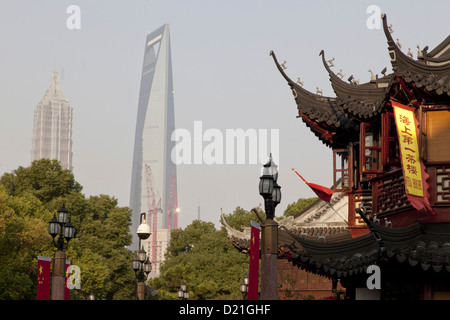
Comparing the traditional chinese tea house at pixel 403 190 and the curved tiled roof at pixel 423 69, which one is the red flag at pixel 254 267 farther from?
the curved tiled roof at pixel 423 69

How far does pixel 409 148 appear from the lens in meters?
19.1

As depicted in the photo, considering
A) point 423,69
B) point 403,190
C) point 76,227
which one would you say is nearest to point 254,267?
point 403,190

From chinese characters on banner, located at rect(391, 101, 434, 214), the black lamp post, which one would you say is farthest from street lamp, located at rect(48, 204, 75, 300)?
chinese characters on banner, located at rect(391, 101, 434, 214)

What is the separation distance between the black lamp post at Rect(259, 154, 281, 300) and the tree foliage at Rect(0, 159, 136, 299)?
33042 millimetres

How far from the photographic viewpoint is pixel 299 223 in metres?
48.9

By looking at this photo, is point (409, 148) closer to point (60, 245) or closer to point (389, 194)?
point (389, 194)

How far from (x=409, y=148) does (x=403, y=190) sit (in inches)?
63.5

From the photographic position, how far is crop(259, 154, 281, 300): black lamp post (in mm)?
17844

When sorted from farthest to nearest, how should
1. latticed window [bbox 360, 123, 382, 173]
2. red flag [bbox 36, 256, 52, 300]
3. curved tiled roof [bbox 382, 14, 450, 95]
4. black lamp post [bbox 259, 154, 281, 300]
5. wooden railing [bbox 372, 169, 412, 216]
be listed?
red flag [bbox 36, 256, 52, 300] < latticed window [bbox 360, 123, 382, 173] < wooden railing [bbox 372, 169, 412, 216] < curved tiled roof [bbox 382, 14, 450, 95] < black lamp post [bbox 259, 154, 281, 300]

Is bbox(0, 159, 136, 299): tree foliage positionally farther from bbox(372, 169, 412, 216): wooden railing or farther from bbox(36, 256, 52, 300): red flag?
bbox(372, 169, 412, 216): wooden railing

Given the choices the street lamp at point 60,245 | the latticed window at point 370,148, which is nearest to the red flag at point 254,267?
the latticed window at point 370,148

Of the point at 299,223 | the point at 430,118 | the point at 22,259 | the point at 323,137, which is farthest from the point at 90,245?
the point at 430,118

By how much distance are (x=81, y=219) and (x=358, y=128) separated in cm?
5236
